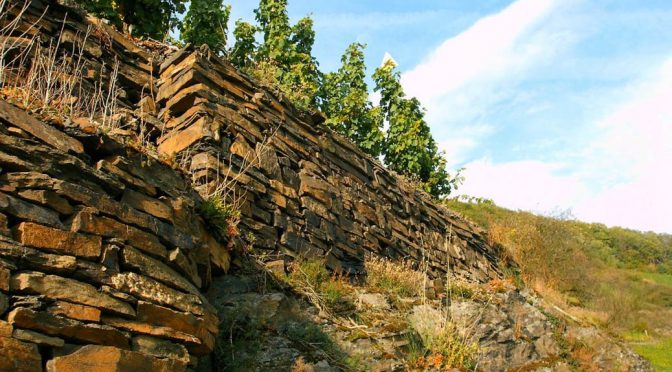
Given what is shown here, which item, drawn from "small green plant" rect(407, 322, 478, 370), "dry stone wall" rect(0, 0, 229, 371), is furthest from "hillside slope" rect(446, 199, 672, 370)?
"dry stone wall" rect(0, 0, 229, 371)

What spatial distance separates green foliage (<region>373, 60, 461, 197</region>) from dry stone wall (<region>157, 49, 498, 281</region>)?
4.02 meters

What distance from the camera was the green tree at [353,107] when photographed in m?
13.5

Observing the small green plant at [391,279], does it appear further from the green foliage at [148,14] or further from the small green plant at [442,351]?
the green foliage at [148,14]

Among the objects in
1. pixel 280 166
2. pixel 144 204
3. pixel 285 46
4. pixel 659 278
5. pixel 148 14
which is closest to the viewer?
pixel 144 204

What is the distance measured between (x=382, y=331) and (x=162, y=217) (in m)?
2.42

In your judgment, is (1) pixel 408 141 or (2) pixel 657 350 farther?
(2) pixel 657 350

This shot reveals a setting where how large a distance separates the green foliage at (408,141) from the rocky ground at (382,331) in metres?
6.42

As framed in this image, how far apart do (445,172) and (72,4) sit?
10061 millimetres

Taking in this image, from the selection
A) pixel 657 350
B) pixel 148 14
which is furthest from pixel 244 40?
pixel 657 350

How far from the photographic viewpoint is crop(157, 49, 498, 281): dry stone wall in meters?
6.43

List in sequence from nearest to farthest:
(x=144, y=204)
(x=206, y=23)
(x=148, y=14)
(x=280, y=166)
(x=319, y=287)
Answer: (x=144, y=204), (x=319, y=287), (x=280, y=166), (x=148, y=14), (x=206, y=23)

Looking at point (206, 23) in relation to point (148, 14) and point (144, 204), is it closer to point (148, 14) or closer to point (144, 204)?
point (148, 14)

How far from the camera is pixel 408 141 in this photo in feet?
45.3

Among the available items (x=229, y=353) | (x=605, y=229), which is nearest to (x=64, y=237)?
(x=229, y=353)
